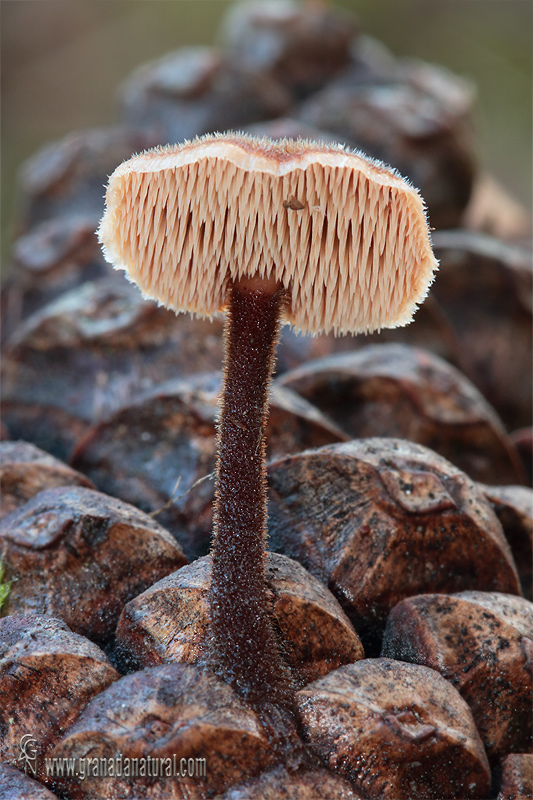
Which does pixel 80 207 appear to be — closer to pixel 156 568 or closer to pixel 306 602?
pixel 156 568

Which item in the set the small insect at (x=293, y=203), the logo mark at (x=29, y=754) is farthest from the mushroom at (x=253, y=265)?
the logo mark at (x=29, y=754)

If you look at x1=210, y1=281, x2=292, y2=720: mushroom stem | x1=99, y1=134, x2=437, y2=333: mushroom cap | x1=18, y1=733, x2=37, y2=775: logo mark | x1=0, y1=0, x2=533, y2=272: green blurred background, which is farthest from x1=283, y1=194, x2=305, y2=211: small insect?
x1=0, y1=0, x2=533, y2=272: green blurred background

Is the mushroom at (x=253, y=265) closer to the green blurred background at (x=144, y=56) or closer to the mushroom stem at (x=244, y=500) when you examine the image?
the mushroom stem at (x=244, y=500)

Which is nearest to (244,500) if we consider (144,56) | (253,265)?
(253,265)

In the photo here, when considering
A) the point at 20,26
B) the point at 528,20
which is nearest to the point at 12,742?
the point at 528,20

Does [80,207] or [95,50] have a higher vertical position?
[95,50]

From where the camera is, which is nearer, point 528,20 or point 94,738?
point 94,738

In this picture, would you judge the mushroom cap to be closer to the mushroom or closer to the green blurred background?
the mushroom

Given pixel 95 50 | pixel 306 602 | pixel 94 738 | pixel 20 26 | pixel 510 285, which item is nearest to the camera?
pixel 94 738
